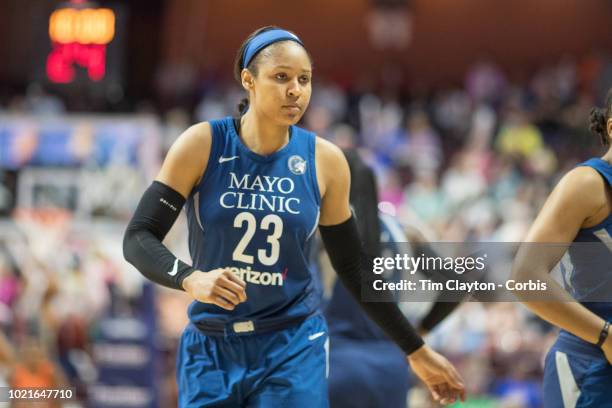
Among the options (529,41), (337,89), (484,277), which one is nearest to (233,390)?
(484,277)

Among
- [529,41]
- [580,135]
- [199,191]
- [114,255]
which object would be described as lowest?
[199,191]

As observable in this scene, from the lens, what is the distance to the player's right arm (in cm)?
399

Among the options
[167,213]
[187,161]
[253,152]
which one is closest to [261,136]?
[253,152]

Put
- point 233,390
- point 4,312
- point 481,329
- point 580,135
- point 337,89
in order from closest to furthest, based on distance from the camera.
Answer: point 233,390 < point 481,329 < point 4,312 < point 580,135 < point 337,89

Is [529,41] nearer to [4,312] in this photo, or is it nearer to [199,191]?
[4,312]

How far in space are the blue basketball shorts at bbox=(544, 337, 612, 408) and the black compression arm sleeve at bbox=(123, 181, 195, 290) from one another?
1496 millimetres

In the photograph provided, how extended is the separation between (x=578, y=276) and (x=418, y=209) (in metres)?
10.7

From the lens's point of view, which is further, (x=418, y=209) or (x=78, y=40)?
(x=78, y=40)

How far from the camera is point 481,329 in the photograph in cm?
1043

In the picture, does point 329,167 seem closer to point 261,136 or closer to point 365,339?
point 261,136

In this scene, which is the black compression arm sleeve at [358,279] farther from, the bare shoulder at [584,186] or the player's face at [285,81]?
the bare shoulder at [584,186]

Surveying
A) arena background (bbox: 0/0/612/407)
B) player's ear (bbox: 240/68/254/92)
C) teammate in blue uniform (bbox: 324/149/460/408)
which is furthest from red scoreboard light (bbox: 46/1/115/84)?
player's ear (bbox: 240/68/254/92)

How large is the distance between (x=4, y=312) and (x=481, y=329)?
6.14 m

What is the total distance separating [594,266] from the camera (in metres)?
4.22
